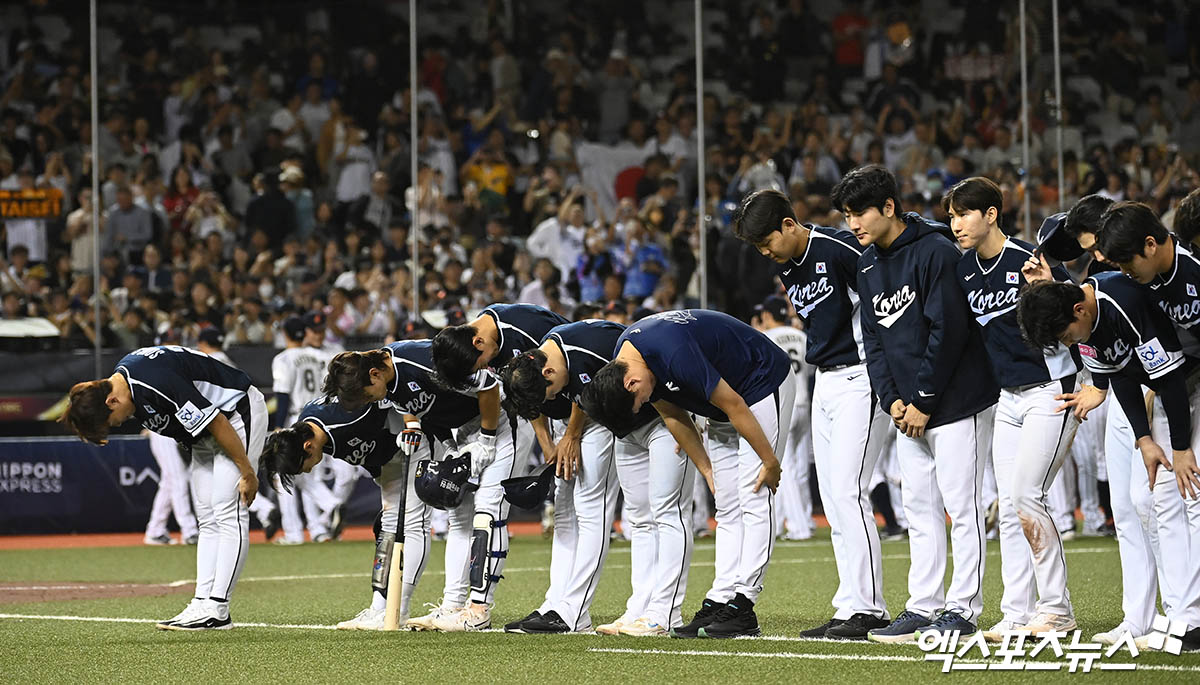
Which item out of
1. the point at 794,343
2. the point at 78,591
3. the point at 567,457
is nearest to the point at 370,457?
the point at 567,457

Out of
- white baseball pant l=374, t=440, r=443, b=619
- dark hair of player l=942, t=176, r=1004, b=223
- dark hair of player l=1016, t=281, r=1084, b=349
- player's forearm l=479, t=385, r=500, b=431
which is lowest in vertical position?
white baseball pant l=374, t=440, r=443, b=619

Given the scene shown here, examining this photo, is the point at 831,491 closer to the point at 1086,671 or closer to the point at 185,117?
the point at 1086,671

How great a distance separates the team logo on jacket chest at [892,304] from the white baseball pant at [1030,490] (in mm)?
599

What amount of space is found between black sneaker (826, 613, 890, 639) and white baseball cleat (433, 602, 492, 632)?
6.09 feet

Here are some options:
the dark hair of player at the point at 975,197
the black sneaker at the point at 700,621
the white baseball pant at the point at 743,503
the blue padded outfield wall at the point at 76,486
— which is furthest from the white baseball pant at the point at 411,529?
the blue padded outfield wall at the point at 76,486

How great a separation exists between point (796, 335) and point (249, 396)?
6897 mm

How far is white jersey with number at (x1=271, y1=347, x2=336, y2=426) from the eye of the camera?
15.4 metres

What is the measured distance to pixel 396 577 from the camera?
826 cm

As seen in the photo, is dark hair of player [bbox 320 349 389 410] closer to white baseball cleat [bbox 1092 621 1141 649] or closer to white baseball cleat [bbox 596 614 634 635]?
white baseball cleat [bbox 596 614 634 635]

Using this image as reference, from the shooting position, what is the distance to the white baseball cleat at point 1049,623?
6.98m

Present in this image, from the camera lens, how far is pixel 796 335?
14.6 meters

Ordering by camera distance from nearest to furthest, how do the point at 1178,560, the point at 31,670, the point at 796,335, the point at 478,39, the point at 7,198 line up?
the point at 1178,560 < the point at 31,670 < the point at 796,335 < the point at 7,198 < the point at 478,39

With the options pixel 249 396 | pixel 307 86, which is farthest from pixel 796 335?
pixel 307 86

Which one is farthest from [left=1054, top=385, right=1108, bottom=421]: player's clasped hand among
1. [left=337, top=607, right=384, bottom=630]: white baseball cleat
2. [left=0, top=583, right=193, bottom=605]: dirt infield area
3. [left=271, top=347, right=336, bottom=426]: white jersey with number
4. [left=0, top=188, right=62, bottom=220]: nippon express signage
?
[left=0, top=188, right=62, bottom=220]: nippon express signage
